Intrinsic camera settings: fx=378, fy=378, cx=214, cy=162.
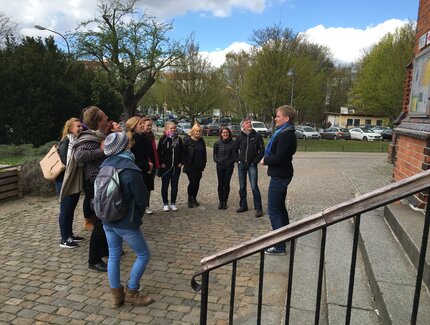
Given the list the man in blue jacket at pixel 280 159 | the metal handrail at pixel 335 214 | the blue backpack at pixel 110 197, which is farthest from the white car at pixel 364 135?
the metal handrail at pixel 335 214

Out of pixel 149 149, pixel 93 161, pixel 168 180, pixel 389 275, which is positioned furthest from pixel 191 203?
pixel 389 275

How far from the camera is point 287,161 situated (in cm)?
485

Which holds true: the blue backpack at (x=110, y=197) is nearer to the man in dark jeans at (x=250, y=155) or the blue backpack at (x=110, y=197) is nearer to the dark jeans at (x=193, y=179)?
the man in dark jeans at (x=250, y=155)

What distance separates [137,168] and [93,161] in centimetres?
148

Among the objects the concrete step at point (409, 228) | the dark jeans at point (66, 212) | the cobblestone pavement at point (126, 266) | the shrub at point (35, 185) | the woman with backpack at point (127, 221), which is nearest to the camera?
the concrete step at point (409, 228)

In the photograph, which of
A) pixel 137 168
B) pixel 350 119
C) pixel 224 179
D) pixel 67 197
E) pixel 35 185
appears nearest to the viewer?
pixel 137 168

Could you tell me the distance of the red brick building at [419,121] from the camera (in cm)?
464

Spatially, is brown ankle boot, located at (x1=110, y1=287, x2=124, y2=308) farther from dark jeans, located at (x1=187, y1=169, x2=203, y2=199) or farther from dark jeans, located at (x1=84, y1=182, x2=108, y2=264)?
dark jeans, located at (x1=187, y1=169, x2=203, y2=199)

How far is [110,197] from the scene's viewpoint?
3402 mm

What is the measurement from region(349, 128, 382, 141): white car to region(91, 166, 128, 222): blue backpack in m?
41.3

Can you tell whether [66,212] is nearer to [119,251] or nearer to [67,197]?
[67,197]

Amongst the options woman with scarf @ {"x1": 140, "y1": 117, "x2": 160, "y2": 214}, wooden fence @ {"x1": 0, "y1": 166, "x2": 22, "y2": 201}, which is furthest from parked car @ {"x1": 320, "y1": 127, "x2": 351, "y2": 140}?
woman with scarf @ {"x1": 140, "y1": 117, "x2": 160, "y2": 214}

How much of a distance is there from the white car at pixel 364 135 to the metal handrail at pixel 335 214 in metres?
41.9

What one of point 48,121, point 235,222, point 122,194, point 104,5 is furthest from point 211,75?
point 122,194
